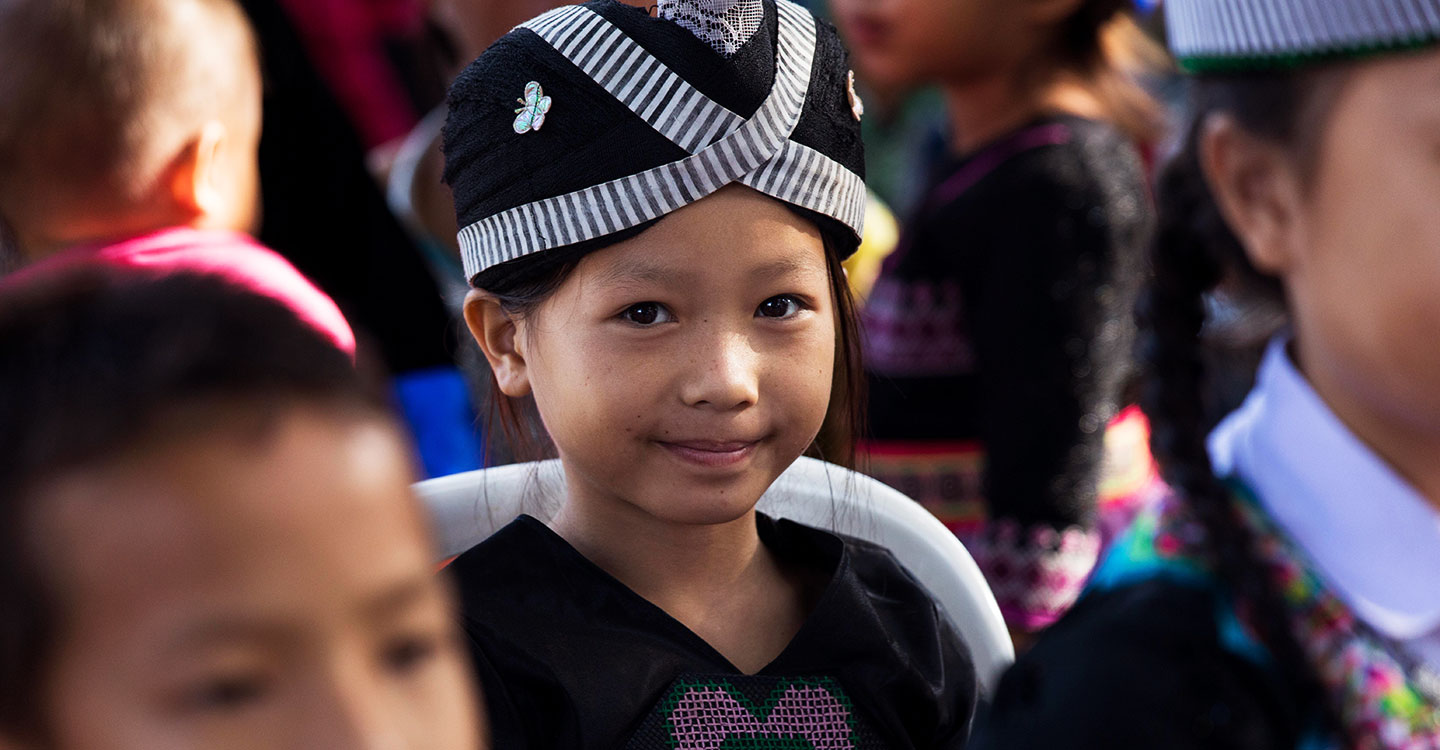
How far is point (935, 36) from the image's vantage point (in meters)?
2.98

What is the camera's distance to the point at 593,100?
64.3 inches

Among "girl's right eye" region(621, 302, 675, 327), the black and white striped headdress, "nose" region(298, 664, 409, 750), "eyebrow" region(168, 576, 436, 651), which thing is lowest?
"girl's right eye" region(621, 302, 675, 327)

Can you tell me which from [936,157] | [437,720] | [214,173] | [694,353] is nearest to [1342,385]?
[694,353]

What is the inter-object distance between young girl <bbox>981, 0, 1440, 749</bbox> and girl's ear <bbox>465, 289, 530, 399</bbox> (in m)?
0.76

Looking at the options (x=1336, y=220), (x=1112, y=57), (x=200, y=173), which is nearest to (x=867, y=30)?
(x=1112, y=57)

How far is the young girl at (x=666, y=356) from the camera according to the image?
162 cm

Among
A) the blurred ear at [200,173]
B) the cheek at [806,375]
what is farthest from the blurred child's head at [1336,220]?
the blurred ear at [200,173]

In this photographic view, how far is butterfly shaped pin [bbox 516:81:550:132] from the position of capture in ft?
5.41

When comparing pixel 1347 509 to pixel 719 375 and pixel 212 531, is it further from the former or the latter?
pixel 212 531

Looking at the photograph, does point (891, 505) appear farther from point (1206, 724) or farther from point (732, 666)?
point (1206, 724)

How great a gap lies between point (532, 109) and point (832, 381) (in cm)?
49

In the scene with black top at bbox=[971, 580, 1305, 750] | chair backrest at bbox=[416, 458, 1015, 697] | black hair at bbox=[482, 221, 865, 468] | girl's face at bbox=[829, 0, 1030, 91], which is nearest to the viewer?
black top at bbox=[971, 580, 1305, 750]

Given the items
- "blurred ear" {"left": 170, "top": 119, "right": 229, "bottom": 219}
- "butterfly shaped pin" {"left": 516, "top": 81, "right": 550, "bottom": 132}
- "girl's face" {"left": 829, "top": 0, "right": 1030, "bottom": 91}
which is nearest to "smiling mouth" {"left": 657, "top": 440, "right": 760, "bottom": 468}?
"butterfly shaped pin" {"left": 516, "top": 81, "right": 550, "bottom": 132}

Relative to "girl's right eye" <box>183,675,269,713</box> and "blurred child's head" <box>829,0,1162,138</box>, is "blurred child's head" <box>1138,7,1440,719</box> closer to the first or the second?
"girl's right eye" <box>183,675,269,713</box>
